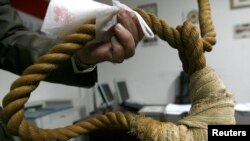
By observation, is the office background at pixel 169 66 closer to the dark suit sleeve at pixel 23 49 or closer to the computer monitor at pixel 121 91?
the computer monitor at pixel 121 91

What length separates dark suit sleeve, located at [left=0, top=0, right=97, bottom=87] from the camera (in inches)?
19.4

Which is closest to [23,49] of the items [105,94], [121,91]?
[105,94]

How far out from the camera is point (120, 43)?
13.9 inches

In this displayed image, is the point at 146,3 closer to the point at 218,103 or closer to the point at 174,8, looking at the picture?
the point at 174,8

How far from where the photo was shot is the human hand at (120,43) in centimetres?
33

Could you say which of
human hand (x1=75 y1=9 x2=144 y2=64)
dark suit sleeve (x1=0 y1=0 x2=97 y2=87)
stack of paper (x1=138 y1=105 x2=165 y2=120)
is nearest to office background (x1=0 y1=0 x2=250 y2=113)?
stack of paper (x1=138 y1=105 x2=165 y2=120)

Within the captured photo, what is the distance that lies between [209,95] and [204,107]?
2 cm

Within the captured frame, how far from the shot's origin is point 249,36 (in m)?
2.38

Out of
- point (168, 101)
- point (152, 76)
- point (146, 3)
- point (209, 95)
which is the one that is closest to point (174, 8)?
point (146, 3)

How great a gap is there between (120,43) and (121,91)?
2207 millimetres

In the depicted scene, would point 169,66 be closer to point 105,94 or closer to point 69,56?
point 105,94

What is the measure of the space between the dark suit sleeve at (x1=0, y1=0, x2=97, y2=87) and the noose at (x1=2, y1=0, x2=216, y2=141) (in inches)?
6.6

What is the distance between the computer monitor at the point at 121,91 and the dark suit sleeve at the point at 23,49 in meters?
1.93

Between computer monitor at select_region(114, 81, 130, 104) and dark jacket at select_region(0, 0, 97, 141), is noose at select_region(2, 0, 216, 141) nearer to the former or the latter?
dark jacket at select_region(0, 0, 97, 141)
